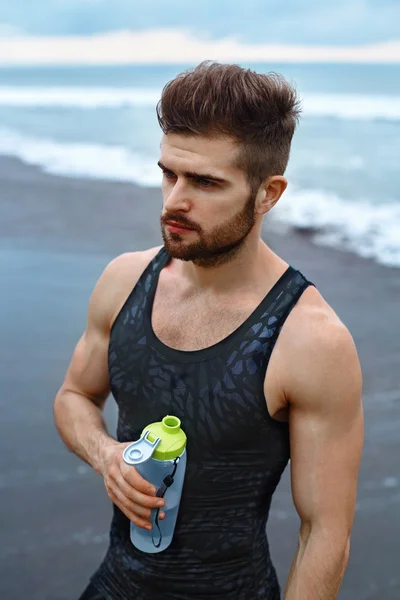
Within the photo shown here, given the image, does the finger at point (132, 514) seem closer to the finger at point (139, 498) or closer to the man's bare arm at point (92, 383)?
the finger at point (139, 498)

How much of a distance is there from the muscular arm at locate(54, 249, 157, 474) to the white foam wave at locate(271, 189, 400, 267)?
5.37 m

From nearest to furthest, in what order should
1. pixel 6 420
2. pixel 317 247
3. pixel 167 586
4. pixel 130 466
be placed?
pixel 130 466 → pixel 167 586 → pixel 6 420 → pixel 317 247

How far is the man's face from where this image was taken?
189 cm

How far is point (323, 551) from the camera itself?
1.92 metres

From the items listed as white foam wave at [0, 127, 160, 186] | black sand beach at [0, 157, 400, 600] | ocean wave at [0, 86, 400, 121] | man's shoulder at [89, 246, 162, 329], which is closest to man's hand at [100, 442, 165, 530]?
man's shoulder at [89, 246, 162, 329]

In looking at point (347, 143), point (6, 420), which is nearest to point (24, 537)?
point (6, 420)

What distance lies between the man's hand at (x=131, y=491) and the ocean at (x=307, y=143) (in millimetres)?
1319

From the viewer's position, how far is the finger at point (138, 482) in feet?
5.92

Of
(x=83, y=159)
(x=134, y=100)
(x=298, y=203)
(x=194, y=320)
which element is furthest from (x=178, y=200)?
(x=134, y=100)

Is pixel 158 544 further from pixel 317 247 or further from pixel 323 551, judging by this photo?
pixel 317 247

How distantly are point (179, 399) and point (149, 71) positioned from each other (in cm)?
3819

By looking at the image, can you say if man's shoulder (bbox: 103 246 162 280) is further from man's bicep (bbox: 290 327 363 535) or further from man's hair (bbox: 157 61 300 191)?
man's bicep (bbox: 290 327 363 535)

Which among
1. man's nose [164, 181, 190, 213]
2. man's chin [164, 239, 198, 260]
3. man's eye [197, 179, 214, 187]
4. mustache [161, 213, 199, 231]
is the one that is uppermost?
man's eye [197, 179, 214, 187]

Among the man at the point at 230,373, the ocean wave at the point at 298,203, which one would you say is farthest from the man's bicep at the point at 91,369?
the ocean wave at the point at 298,203
